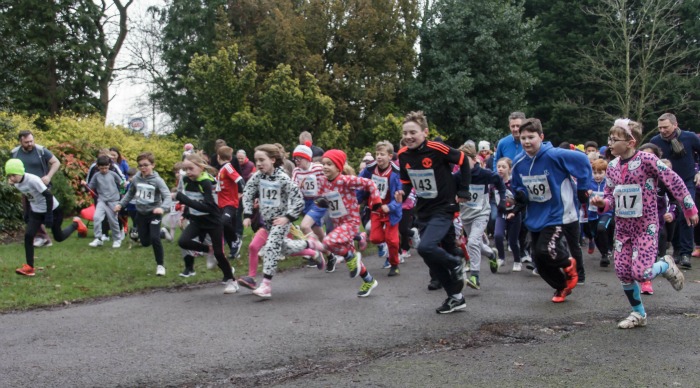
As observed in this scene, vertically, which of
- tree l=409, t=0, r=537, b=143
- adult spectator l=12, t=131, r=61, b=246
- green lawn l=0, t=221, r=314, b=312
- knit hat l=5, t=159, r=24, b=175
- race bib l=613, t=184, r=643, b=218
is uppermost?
tree l=409, t=0, r=537, b=143

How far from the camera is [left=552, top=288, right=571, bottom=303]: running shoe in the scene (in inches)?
335

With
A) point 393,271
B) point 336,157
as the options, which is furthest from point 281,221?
point 393,271

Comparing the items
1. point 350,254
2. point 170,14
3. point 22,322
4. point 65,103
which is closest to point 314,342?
point 350,254

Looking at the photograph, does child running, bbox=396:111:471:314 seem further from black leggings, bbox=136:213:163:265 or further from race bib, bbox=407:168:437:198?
black leggings, bbox=136:213:163:265

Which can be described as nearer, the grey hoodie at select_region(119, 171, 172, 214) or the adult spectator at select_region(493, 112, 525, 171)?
the adult spectator at select_region(493, 112, 525, 171)

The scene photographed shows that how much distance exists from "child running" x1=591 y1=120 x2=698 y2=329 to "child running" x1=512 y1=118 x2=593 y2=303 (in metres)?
0.90

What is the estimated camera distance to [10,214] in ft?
52.1

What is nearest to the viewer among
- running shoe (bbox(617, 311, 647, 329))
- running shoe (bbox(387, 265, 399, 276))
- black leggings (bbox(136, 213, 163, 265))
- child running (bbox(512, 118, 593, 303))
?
running shoe (bbox(617, 311, 647, 329))

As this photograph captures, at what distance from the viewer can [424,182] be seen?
809 cm

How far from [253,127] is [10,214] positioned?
12.0 meters

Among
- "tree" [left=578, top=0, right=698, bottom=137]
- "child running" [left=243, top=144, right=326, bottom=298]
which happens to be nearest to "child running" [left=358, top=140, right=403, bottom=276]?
"child running" [left=243, top=144, right=326, bottom=298]

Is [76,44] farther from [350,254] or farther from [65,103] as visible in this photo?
[350,254]

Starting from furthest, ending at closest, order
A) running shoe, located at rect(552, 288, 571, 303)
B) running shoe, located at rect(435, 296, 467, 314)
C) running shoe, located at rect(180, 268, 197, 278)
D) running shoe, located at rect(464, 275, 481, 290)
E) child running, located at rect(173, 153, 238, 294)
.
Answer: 1. running shoe, located at rect(180, 268, 197, 278)
2. child running, located at rect(173, 153, 238, 294)
3. running shoe, located at rect(464, 275, 481, 290)
4. running shoe, located at rect(552, 288, 571, 303)
5. running shoe, located at rect(435, 296, 467, 314)

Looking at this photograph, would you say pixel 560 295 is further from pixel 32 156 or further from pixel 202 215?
pixel 32 156
